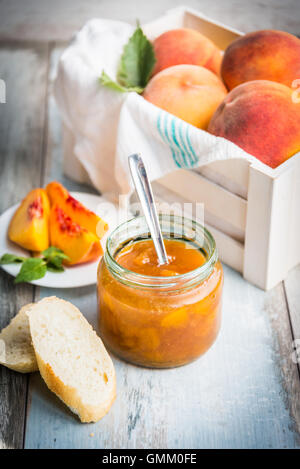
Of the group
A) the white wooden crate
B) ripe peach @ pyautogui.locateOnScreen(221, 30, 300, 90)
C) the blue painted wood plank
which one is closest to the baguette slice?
the blue painted wood plank

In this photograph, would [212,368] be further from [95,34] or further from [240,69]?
[95,34]

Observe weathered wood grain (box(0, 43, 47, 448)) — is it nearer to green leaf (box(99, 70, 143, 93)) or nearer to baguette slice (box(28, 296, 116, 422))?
baguette slice (box(28, 296, 116, 422))

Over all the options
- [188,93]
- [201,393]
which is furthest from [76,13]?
[201,393]

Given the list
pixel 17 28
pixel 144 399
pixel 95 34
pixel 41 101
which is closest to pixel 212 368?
pixel 144 399

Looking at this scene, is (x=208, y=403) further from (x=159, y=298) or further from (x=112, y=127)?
(x=112, y=127)

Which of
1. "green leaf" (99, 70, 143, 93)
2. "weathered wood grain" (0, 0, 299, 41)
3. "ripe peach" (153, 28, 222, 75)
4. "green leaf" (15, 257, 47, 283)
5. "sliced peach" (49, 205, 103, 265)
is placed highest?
"ripe peach" (153, 28, 222, 75)

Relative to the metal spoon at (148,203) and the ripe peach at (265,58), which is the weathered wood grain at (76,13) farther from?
the metal spoon at (148,203)

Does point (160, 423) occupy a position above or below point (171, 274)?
below
